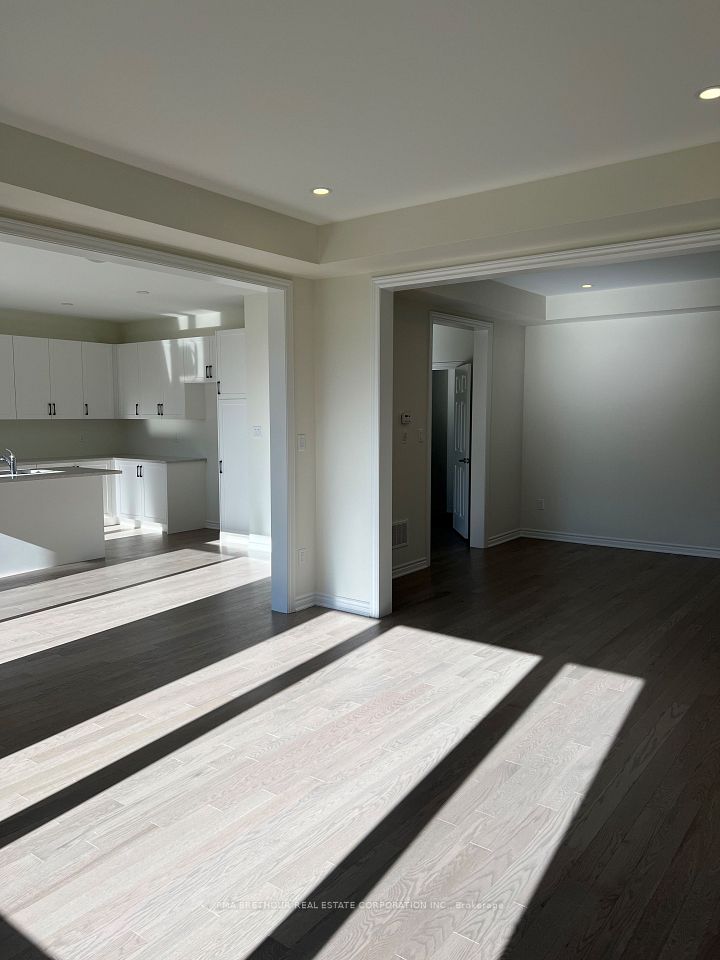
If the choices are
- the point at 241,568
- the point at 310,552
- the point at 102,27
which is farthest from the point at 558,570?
the point at 102,27

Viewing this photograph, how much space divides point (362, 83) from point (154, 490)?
261 inches

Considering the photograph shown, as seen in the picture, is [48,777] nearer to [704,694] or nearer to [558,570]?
[704,694]

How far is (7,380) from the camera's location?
27.0 ft

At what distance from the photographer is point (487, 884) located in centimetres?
221

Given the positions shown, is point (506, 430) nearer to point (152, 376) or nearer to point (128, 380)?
point (152, 376)

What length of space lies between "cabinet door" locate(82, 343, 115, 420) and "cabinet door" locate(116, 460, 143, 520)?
0.76 m

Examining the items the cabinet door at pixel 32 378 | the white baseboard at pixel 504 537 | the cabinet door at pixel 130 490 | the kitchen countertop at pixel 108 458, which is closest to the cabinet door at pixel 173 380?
the kitchen countertop at pixel 108 458

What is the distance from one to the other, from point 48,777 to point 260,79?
2.80m

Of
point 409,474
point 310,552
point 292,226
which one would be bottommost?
point 310,552

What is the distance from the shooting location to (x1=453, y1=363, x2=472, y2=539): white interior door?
7625mm

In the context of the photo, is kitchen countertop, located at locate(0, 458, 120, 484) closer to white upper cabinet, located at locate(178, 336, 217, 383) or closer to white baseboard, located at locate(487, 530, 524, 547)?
white upper cabinet, located at locate(178, 336, 217, 383)

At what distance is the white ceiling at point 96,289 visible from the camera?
18.7ft

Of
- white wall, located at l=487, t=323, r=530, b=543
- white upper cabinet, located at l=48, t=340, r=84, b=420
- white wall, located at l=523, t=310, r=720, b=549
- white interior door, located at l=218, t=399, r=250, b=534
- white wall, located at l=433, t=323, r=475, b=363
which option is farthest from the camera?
white upper cabinet, located at l=48, t=340, r=84, b=420

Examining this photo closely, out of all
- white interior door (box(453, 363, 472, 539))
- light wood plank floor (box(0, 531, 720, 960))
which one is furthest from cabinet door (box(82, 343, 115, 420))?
light wood plank floor (box(0, 531, 720, 960))
